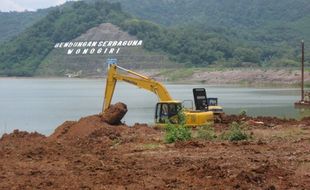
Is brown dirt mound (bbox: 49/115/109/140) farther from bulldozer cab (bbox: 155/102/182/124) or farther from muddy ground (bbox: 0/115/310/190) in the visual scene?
bulldozer cab (bbox: 155/102/182/124)

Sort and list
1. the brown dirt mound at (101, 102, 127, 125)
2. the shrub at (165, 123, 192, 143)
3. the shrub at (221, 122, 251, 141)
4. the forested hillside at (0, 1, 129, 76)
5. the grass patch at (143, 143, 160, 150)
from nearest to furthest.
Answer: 1. the grass patch at (143, 143, 160, 150)
2. the shrub at (165, 123, 192, 143)
3. the shrub at (221, 122, 251, 141)
4. the brown dirt mound at (101, 102, 127, 125)
5. the forested hillside at (0, 1, 129, 76)

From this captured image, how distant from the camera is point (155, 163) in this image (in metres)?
15.6

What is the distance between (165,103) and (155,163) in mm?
10240

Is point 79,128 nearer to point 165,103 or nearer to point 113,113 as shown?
point 113,113

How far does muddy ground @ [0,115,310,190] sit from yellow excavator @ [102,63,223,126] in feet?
8.31

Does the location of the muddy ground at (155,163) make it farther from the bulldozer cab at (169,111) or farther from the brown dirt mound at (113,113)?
the brown dirt mound at (113,113)

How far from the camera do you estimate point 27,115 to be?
4747 cm

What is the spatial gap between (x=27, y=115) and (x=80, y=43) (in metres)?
131

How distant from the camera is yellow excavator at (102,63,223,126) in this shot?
25578 millimetres

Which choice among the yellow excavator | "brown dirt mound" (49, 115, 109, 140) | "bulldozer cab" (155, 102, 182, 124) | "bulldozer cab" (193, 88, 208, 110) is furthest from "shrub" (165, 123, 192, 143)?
"bulldozer cab" (193, 88, 208, 110)

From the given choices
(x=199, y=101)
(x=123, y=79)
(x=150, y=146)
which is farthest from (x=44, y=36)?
(x=150, y=146)

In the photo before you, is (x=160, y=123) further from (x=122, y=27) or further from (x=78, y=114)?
(x=122, y=27)

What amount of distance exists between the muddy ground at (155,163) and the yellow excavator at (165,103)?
2.53 meters

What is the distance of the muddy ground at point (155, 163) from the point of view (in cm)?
1262
